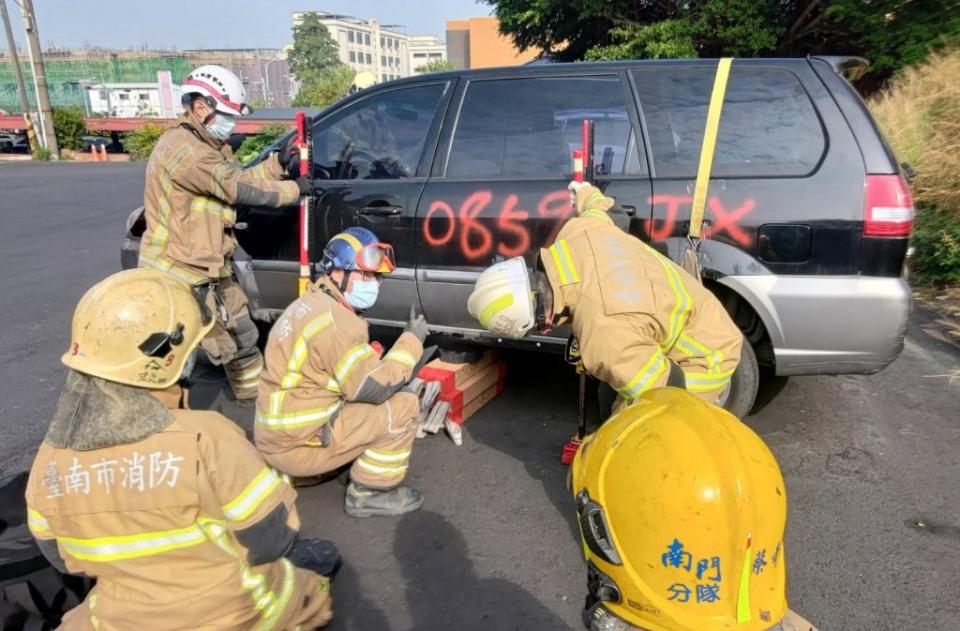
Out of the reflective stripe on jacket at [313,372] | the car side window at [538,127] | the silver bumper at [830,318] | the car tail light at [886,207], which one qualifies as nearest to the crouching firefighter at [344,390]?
the reflective stripe on jacket at [313,372]

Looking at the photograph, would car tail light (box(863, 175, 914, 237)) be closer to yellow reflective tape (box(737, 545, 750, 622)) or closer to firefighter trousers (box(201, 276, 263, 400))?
yellow reflective tape (box(737, 545, 750, 622))

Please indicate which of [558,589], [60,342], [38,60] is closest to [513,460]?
[558,589]

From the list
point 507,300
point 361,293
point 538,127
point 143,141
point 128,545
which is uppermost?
point 538,127

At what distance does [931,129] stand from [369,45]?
103068 millimetres

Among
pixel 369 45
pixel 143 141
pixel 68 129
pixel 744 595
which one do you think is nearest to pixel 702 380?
pixel 744 595

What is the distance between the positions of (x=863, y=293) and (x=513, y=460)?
184 cm

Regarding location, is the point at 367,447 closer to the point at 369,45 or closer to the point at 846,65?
the point at 846,65

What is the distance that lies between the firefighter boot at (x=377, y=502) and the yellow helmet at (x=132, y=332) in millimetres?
1499

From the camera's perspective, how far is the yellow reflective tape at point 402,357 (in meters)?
3.07

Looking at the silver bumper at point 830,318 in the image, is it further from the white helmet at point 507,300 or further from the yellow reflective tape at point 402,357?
the yellow reflective tape at point 402,357

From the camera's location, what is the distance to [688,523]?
1.64 metres

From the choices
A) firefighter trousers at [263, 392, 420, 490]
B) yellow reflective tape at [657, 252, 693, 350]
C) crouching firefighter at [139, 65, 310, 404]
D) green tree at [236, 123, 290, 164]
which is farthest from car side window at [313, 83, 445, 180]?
green tree at [236, 123, 290, 164]

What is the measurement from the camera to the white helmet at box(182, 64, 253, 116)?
3777 mm

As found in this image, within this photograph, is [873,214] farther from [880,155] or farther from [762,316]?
[762,316]
